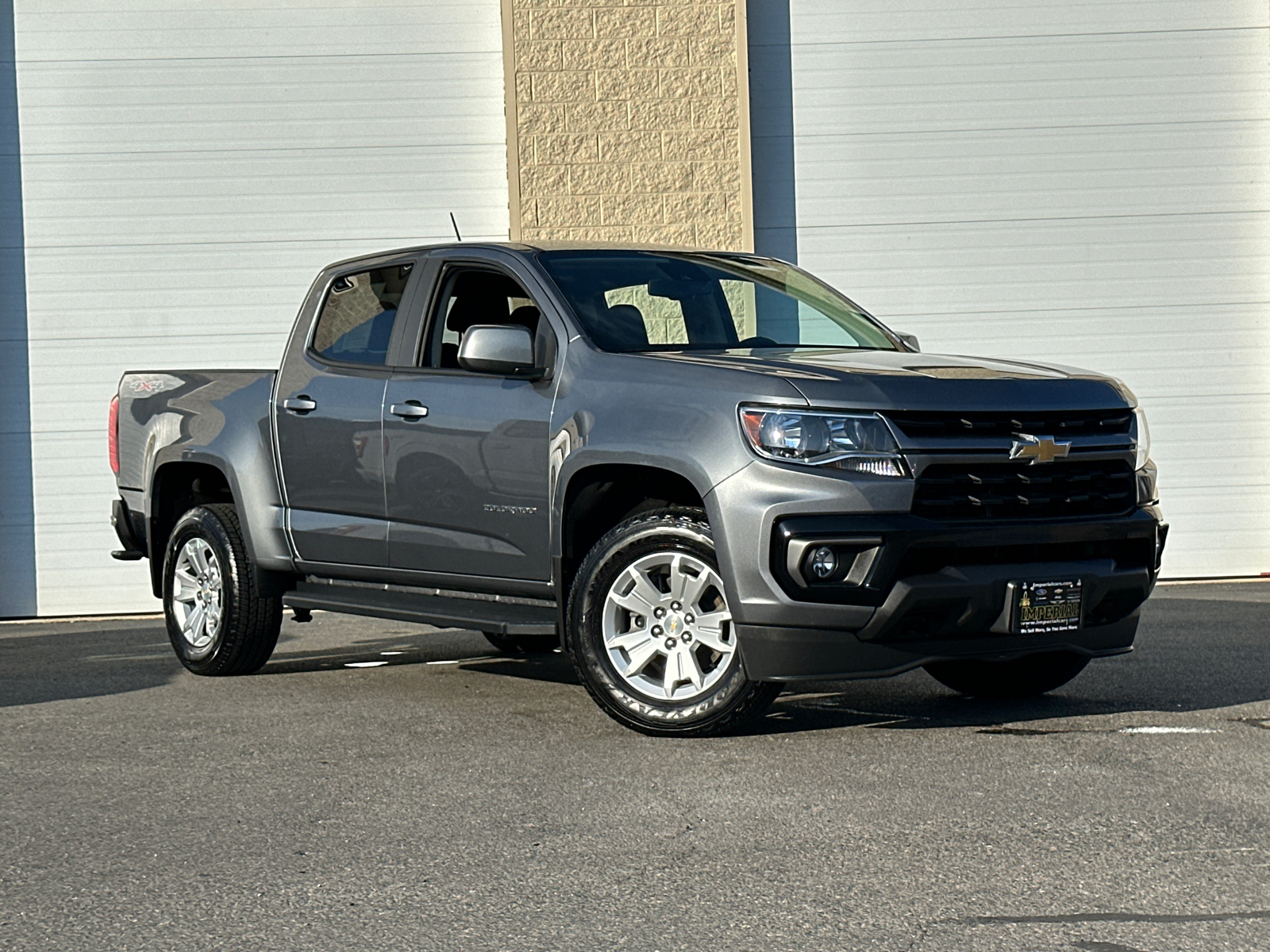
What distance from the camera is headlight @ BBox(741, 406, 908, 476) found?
5.94 m

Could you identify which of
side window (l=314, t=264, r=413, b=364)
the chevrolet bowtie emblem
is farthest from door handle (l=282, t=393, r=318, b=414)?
the chevrolet bowtie emblem

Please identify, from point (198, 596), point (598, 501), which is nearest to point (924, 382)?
point (598, 501)

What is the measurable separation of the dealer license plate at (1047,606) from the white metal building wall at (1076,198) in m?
7.47

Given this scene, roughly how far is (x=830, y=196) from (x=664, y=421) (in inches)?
301

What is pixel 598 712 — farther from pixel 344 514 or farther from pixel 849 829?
pixel 849 829

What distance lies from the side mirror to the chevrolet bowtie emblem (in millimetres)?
1852

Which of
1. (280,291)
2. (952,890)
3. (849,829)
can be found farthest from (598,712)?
(280,291)

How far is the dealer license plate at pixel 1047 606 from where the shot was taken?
6.10m

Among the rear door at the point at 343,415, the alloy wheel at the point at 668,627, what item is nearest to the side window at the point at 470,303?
the rear door at the point at 343,415

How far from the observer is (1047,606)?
618 centimetres

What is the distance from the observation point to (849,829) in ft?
16.0

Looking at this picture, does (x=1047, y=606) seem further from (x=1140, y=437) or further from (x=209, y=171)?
(x=209, y=171)

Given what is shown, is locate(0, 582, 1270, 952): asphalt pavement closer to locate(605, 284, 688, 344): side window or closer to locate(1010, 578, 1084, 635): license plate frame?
locate(1010, 578, 1084, 635): license plate frame

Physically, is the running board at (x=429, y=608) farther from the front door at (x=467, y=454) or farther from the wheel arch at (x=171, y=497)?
the wheel arch at (x=171, y=497)
